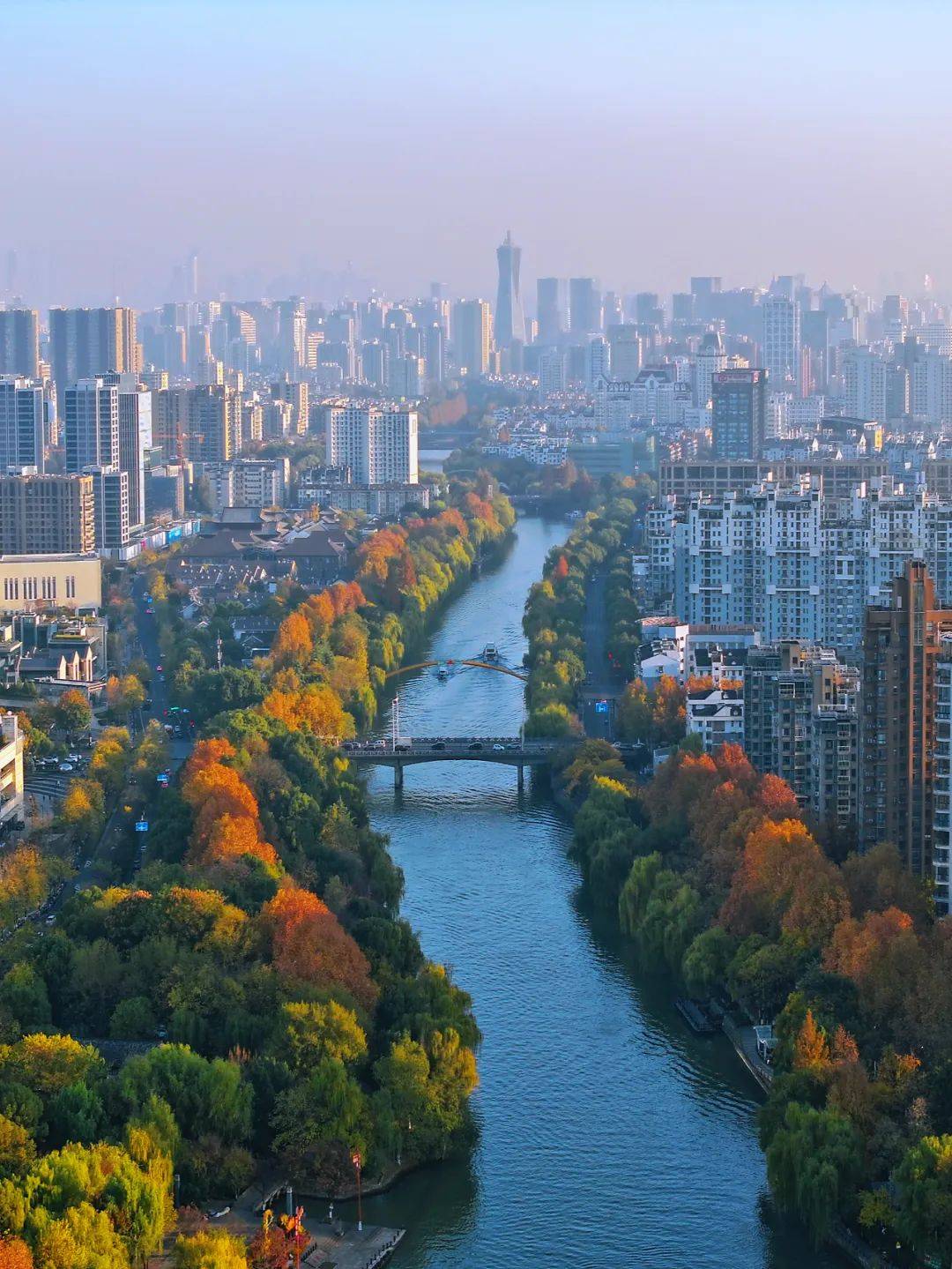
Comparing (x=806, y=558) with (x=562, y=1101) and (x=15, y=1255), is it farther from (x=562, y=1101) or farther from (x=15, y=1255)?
(x=15, y=1255)

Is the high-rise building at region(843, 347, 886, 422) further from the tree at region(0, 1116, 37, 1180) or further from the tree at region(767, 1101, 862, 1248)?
the tree at region(0, 1116, 37, 1180)

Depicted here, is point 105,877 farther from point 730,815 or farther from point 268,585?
point 268,585

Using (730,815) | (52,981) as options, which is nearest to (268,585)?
(730,815)

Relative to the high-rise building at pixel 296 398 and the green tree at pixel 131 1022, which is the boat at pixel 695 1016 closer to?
the green tree at pixel 131 1022

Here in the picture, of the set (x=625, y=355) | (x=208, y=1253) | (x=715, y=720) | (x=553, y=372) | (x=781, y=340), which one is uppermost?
(x=781, y=340)

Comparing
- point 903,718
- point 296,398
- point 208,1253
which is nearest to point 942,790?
point 903,718

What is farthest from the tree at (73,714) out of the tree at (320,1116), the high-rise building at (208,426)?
the high-rise building at (208,426)
